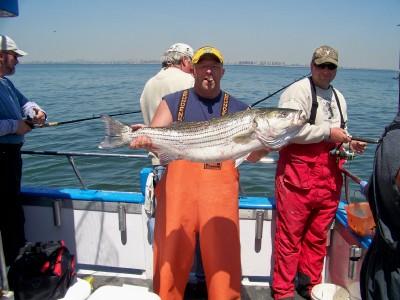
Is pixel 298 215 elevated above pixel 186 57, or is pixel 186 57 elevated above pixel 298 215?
pixel 186 57

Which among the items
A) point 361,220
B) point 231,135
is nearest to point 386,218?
point 231,135

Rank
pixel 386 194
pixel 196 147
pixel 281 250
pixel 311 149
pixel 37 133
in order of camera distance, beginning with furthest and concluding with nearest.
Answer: pixel 37 133, pixel 281 250, pixel 311 149, pixel 196 147, pixel 386 194

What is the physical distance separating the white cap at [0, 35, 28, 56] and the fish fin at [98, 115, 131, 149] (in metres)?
1.41

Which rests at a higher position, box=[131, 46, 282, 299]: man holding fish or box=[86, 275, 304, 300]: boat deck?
box=[131, 46, 282, 299]: man holding fish

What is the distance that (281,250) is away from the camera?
12.2 feet

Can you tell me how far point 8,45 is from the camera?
3.74 m

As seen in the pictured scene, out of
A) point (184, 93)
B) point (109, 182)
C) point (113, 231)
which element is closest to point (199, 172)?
point (184, 93)

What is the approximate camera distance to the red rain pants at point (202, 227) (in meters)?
3.12

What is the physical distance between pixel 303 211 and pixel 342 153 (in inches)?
25.7

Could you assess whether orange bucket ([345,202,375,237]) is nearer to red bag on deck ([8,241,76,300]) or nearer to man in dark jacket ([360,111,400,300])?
man in dark jacket ([360,111,400,300])

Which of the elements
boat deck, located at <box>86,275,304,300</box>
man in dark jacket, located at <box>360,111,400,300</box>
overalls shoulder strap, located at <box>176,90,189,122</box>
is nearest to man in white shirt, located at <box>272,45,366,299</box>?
boat deck, located at <box>86,275,304,300</box>

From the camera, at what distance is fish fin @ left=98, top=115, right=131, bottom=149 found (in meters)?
3.18

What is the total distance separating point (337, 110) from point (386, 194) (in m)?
2.03

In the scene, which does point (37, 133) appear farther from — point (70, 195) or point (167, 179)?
point (167, 179)
